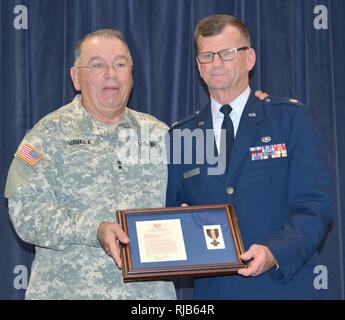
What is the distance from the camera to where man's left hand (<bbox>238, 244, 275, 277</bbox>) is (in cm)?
233

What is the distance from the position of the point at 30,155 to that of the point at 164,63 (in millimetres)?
1395


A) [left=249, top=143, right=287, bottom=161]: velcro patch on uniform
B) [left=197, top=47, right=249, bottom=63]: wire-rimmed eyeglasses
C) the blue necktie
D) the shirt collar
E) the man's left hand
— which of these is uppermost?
[left=197, top=47, right=249, bottom=63]: wire-rimmed eyeglasses

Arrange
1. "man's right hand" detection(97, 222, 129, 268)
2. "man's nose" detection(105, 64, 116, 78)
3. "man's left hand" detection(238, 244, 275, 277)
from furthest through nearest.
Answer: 1. "man's nose" detection(105, 64, 116, 78)
2. "man's right hand" detection(97, 222, 129, 268)
3. "man's left hand" detection(238, 244, 275, 277)

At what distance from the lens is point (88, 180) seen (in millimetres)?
2787

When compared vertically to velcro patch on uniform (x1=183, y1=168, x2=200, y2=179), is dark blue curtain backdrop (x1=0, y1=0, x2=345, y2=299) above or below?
above

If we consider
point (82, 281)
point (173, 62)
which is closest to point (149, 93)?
point (173, 62)

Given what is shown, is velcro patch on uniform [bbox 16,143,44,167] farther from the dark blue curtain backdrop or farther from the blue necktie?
the dark blue curtain backdrop

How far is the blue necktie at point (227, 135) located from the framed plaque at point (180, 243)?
0.79ft

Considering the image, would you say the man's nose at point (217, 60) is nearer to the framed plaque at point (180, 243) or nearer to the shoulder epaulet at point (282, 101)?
the shoulder epaulet at point (282, 101)

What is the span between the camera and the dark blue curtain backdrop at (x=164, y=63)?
12.6 ft

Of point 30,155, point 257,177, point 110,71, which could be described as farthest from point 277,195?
point 30,155

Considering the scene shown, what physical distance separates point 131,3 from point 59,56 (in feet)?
1.85

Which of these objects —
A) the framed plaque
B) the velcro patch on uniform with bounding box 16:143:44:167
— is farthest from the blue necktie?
the velcro patch on uniform with bounding box 16:143:44:167

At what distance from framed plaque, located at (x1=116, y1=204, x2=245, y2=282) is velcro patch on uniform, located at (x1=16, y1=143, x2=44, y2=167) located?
1.61ft
